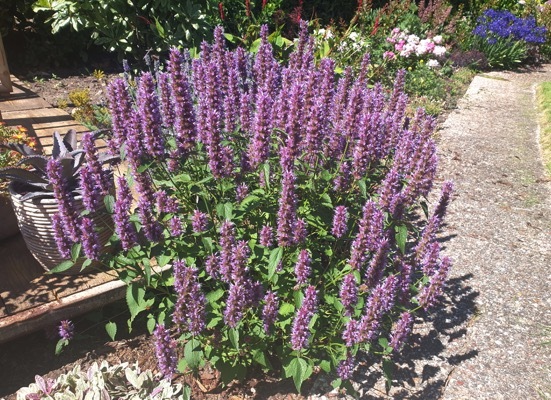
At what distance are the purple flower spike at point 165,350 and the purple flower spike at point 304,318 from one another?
2.29ft

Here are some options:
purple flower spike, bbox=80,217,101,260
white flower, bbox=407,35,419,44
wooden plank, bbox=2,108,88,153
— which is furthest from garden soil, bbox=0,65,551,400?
white flower, bbox=407,35,419,44

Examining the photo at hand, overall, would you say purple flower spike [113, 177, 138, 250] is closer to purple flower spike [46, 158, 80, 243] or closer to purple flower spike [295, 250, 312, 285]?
purple flower spike [46, 158, 80, 243]

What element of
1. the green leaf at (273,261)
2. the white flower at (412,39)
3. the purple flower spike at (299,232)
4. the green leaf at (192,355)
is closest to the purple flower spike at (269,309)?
the green leaf at (273,261)

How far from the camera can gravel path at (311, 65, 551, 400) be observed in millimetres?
3082

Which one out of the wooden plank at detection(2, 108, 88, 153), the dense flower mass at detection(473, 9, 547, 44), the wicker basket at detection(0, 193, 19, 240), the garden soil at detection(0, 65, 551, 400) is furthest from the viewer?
the dense flower mass at detection(473, 9, 547, 44)

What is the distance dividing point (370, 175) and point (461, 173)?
3548 mm

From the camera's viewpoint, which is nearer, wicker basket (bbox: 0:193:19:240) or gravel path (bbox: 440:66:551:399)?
gravel path (bbox: 440:66:551:399)

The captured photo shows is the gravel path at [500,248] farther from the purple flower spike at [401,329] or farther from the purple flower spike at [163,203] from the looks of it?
the purple flower spike at [163,203]

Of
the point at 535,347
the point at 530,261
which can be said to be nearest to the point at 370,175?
the point at 535,347

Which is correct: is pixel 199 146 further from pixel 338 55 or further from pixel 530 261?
pixel 338 55

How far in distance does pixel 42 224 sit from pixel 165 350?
1.33 metres

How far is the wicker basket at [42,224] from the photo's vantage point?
2973mm

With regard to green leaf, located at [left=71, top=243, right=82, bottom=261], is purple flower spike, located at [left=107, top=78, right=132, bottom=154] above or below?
above

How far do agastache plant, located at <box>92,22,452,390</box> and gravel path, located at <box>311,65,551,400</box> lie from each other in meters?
0.50
